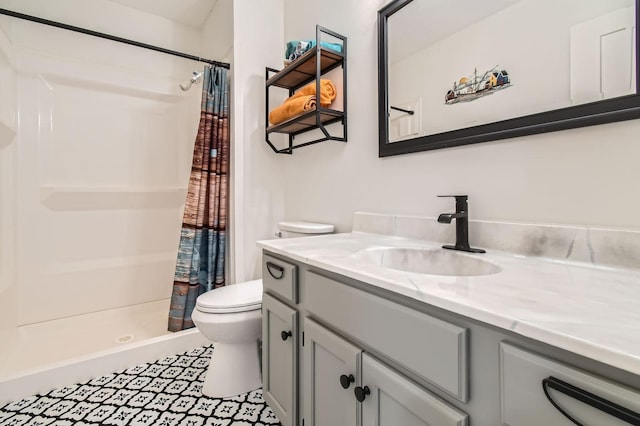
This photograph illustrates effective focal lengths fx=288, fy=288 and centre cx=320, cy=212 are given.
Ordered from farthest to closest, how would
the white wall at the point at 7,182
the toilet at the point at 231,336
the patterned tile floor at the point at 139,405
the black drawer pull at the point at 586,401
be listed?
the white wall at the point at 7,182, the toilet at the point at 231,336, the patterned tile floor at the point at 139,405, the black drawer pull at the point at 586,401

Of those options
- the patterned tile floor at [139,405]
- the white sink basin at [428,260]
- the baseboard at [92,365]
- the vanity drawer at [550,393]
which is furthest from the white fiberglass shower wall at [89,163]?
the vanity drawer at [550,393]

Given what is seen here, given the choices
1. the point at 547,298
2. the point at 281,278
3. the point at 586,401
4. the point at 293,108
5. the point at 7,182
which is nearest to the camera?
the point at 586,401

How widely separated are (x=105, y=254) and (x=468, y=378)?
2.68 m

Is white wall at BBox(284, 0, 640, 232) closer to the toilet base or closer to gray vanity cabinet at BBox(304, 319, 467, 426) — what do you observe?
gray vanity cabinet at BBox(304, 319, 467, 426)

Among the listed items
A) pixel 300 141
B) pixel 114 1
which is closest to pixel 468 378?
pixel 300 141

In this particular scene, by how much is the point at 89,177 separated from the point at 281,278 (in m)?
2.07

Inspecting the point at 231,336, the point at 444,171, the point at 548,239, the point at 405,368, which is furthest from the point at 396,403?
the point at 231,336

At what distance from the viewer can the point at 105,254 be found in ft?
7.59

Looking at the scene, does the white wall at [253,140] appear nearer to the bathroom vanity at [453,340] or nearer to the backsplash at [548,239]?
the bathroom vanity at [453,340]

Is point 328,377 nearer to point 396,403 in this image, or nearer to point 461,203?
point 396,403

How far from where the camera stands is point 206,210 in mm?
1985

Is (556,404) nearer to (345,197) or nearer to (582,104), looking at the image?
(582,104)

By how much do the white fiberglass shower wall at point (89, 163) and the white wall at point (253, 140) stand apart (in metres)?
0.89

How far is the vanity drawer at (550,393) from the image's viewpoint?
13.8 inches
